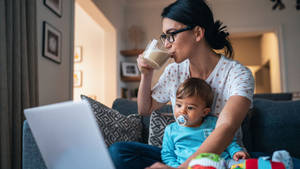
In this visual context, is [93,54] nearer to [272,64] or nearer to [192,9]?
[272,64]

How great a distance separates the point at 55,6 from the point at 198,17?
2.10m

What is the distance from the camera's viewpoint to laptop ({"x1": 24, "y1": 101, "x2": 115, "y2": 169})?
697mm

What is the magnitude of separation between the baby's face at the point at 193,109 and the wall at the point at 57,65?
1.76 metres

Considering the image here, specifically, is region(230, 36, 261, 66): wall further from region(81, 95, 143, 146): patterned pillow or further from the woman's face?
the woman's face

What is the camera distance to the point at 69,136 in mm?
765

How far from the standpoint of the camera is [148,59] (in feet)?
4.15

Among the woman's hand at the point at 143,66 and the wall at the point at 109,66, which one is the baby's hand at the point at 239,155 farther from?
the wall at the point at 109,66

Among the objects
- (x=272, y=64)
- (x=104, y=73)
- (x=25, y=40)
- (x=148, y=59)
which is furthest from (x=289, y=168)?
(x=272, y=64)

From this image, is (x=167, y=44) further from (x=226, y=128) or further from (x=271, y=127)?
(x=271, y=127)

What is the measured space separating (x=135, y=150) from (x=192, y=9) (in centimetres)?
69

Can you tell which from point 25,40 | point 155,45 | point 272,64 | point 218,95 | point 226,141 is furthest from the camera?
point 272,64

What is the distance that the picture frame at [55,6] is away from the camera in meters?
2.78

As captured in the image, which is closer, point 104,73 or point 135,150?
point 135,150

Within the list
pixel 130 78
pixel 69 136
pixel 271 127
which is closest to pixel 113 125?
pixel 69 136
